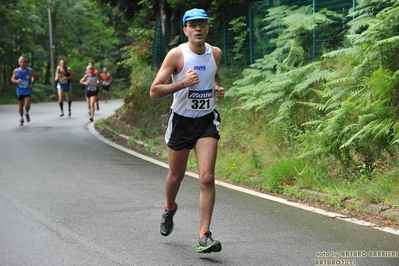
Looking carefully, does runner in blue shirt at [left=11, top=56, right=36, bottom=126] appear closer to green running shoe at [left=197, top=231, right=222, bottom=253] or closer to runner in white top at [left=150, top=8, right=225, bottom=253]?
runner in white top at [left=150, top=8, right=225, bottom=253]

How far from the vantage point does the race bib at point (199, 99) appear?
6793 millimetres

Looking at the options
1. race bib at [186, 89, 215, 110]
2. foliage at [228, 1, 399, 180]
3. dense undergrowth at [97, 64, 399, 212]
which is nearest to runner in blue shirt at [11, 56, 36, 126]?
dense undergrowth at [97, 64, 399, 212]

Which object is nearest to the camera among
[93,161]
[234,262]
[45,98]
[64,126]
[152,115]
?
[234,262]

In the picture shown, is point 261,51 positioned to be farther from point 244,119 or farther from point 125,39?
point 125,39

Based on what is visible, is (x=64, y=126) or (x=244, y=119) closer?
(x=244, y=119)

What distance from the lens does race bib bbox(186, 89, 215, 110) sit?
6793 millimetres

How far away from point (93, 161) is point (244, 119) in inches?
116

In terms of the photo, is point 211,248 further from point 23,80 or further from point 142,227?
point 23,80

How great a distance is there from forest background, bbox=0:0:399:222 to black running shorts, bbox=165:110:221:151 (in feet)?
8.01

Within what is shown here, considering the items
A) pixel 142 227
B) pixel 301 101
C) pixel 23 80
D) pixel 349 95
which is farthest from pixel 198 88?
pixel 23 80

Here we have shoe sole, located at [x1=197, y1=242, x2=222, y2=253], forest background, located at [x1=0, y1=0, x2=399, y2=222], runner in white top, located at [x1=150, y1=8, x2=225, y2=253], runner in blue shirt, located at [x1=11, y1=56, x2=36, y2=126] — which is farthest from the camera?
runner in blue shirt, located at [x1=11, y1=56, x2=36, y2=126]

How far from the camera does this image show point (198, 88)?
677 cm

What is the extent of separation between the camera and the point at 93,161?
13.4 metres

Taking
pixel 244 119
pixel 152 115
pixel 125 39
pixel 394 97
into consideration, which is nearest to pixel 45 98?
pixel 125 39
